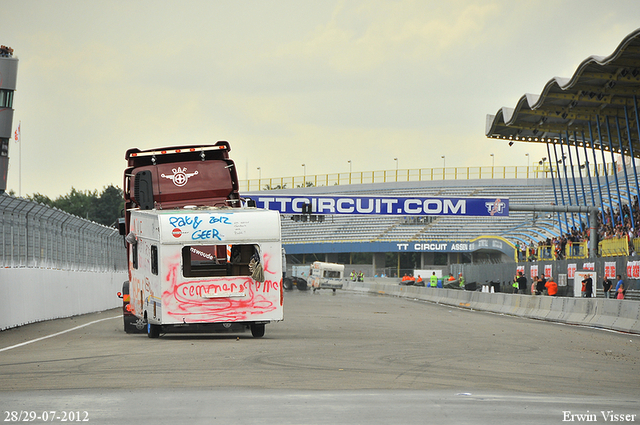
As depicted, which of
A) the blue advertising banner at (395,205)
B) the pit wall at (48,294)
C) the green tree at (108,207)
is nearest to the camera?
the pit wall at (48,294)

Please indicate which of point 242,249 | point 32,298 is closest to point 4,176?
point 32,298

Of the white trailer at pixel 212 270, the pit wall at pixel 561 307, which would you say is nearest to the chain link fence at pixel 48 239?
the white trailer at pixel 212 270

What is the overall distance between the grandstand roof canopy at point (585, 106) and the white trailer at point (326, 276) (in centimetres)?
2111

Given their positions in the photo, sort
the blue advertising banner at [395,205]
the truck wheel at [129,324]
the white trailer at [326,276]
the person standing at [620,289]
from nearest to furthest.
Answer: the truck wheel at [129,324] < the person standing at [620,289] < the blue advertising banner at [395,205] < the white trailer at [326,276]

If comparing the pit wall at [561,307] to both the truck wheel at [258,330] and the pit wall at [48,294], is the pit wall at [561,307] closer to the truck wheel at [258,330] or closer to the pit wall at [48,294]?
the truck wheel at [258,330]

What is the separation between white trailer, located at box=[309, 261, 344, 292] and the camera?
70.7 meters

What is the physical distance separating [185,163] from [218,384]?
1060 cm

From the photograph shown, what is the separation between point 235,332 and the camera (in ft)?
65.9

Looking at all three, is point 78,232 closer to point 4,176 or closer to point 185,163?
point 185,163

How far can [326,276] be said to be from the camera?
71062 mm

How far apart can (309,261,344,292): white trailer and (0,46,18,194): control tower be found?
32.3 meters

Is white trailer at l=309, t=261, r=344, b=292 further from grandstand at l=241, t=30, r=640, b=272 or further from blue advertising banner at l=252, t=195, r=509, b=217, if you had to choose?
blue advertising banner at l=252, t=195, r=509, b=217

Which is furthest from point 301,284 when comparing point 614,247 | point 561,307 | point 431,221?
point 561,307

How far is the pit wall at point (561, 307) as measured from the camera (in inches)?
920
